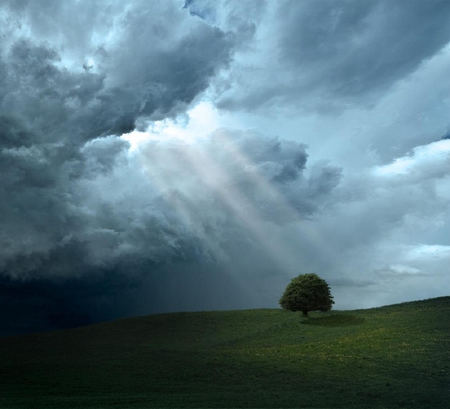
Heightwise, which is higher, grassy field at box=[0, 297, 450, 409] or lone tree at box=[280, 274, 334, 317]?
lone tree at box=[280, 274, 334, 317]

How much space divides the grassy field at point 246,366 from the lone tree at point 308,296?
32.4 ft

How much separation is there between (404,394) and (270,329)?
42624 mm

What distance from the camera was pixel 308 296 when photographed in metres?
92.9

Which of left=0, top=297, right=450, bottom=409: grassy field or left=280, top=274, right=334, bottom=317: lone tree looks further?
left=280, top=274, right=334, bottom=317: lone tree

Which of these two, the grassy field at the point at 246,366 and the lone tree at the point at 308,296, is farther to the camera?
the lone tree at the point at 308,296

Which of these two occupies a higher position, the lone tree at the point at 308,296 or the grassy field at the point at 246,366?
the lone tree at the point at 308,296

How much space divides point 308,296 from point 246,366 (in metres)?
47.8

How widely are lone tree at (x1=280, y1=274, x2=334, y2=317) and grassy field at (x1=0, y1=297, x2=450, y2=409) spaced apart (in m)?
9.87

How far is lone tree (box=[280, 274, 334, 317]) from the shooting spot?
92.6 meters

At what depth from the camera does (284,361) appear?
4912 centimetres

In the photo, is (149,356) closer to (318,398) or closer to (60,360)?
(60,360)

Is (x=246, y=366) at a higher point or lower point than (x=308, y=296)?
lower

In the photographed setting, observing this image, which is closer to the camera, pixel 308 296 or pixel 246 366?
pixel 246 366

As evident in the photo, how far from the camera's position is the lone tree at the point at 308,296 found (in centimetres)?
9262
